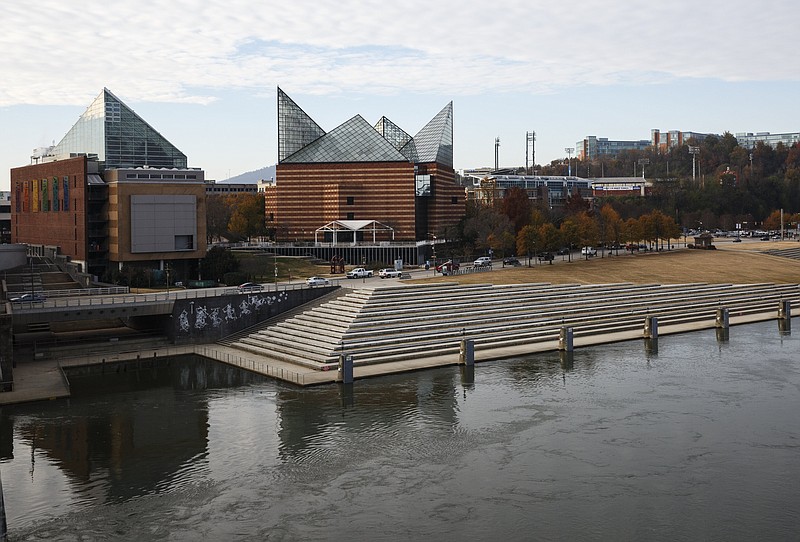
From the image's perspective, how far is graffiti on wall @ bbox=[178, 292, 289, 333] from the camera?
6473 cm

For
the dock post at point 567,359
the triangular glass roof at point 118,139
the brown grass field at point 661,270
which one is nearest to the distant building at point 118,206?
the triangular glass roof at point 118,139

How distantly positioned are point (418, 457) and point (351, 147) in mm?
83138

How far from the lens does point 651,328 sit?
67250mm

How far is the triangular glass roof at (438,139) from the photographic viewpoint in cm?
12725

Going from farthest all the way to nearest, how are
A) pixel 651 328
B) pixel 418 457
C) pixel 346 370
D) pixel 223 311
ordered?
pixel 651 328
pixel 223 311
pixel 346 370
pixel 418 457

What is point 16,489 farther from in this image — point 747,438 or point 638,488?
point 747,438

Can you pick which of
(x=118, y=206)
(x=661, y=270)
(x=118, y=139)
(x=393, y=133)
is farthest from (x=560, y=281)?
(x=393, y=133)

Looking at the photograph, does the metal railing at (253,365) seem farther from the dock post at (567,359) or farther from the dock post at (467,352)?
the dock post at (567,359)

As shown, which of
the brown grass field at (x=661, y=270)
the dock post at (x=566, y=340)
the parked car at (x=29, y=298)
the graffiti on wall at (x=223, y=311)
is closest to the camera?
the dock post at (x=566, y=340)

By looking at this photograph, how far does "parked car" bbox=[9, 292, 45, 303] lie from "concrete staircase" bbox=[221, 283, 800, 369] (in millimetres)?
13718

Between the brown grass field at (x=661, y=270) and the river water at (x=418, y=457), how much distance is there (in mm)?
23944

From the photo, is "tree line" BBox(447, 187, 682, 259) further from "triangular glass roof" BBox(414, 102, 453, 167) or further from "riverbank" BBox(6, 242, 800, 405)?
"triangular glass roof" BBox(414, 102, 453, 167)

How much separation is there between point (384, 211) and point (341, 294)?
4593 centimetres

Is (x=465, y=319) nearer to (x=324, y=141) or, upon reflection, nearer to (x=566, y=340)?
(x=566, y=340)
